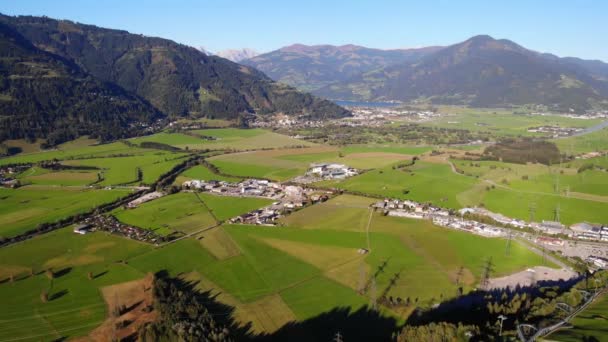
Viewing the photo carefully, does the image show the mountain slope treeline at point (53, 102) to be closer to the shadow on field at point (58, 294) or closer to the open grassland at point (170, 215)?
the open grassland at point (170, 215)

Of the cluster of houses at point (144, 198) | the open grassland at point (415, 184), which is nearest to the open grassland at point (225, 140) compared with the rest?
the open grassland at point (415, 184)

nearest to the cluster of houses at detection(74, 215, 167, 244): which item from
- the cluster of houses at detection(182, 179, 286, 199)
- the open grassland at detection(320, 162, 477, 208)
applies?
the cluster of houses at detection(182, 179, 286, 199)

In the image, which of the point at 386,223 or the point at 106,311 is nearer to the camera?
the point at 106,311

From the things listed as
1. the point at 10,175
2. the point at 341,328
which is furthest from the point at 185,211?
the point at 10,175

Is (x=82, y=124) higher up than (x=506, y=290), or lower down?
higher up

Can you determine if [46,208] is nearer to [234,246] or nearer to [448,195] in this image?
[234,246]

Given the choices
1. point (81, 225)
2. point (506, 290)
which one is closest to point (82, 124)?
point (81, 225)
